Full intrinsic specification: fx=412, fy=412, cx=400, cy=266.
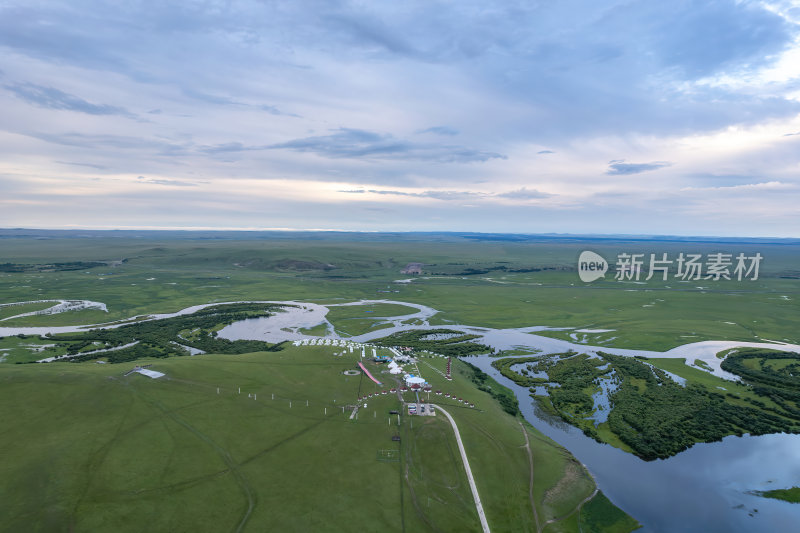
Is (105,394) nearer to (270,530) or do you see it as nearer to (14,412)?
(14,412)

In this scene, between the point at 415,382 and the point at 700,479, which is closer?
the point at 700,479

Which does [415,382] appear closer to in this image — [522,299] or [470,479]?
[470,479]

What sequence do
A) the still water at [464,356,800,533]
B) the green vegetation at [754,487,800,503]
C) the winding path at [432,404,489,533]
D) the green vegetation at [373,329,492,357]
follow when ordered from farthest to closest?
1. the green vegetation at [373,329,492,357]
2. the green vegetation at [754,487,800,503]
3. the still water at [464,356,800,533]
4. the winding path at [432,404,489,533]

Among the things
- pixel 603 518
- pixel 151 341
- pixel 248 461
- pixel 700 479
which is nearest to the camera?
pixel 603 518

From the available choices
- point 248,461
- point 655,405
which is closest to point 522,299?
point 655,405

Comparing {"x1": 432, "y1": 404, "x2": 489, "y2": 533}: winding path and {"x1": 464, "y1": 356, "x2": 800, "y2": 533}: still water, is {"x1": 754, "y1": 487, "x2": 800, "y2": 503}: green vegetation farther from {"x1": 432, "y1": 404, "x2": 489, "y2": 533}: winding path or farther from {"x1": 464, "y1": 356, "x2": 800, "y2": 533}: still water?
{"x1": 432, "y1": 404, "x2": 489, "y2": 533}: winding path

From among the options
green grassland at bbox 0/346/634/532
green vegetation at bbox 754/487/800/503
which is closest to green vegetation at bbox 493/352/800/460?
green vegetation at bbox 754/487/800/503
